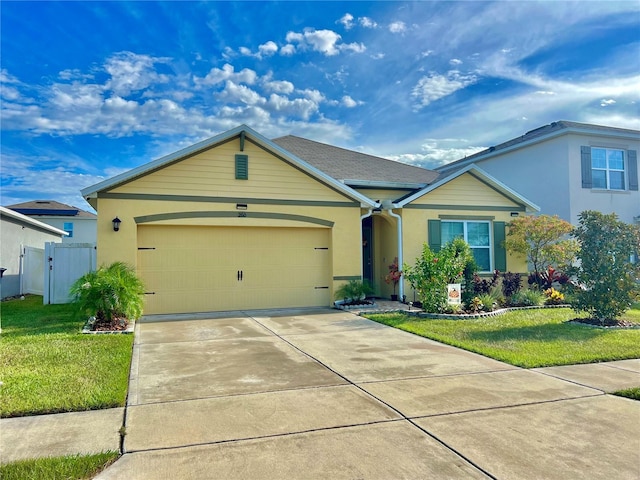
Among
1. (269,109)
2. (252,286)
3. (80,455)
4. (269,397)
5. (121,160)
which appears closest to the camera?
(80,455)

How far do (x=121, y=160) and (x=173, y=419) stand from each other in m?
14.7

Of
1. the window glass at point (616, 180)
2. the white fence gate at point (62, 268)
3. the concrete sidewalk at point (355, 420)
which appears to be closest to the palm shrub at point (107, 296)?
the concrete sidewalk at point (355, 420)

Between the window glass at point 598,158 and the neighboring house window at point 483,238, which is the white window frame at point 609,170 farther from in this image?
the neighboring house window at point 483,238

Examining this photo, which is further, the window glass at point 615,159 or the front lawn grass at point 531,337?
the window glass at point 615,159

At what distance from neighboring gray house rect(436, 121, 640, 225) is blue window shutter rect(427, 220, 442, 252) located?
A: 18.6 ft

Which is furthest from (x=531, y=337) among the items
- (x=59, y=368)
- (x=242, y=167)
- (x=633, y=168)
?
(x=633, y=168)

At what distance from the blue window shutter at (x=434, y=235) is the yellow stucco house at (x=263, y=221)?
0.03 m

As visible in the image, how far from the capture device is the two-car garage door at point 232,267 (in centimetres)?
1129

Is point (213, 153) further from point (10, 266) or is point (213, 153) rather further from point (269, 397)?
point (10, 266)

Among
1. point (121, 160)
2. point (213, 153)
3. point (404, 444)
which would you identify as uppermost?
point (121, 160)

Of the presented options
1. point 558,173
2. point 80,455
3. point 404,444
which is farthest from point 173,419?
point 558,173

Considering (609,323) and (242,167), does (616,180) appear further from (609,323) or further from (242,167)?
(242,167)

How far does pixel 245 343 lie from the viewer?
7777 mm

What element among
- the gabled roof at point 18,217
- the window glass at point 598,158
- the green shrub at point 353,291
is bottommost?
the green shrub at point 353,291
